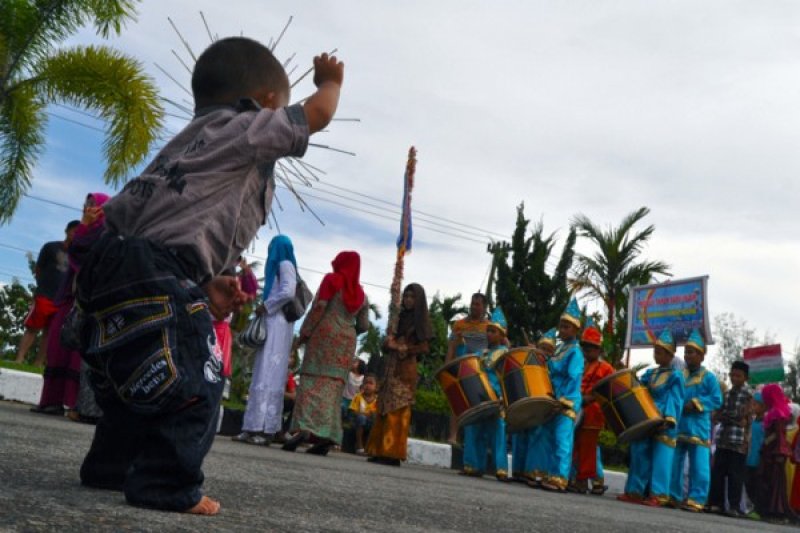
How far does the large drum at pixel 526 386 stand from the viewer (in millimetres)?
9430

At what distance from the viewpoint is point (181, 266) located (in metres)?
2.63

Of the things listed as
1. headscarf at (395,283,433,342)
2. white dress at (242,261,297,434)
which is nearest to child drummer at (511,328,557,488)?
headscarf at (395,283,433,342)

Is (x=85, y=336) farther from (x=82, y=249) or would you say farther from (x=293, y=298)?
(x=293, y=298)

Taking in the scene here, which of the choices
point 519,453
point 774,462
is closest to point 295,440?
point 519,453

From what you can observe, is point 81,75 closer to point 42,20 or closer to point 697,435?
point 42,20

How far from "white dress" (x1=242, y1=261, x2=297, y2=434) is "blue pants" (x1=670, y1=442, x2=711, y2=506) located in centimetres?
456

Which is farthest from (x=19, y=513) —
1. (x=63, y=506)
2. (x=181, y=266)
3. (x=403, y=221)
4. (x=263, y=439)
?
(x=403, y=221)

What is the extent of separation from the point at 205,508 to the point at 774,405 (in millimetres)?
12266

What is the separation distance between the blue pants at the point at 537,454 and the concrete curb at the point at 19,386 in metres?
5.26

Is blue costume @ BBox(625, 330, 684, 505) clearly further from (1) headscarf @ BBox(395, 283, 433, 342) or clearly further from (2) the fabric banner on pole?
(2) the fabric banner on pole

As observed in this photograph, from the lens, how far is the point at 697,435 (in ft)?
34.9

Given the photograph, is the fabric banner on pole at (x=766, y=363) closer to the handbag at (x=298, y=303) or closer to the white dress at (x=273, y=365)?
the handbag at (x=298, y=303)

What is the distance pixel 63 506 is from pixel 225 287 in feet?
2.52

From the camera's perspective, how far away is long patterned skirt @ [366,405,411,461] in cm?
973
